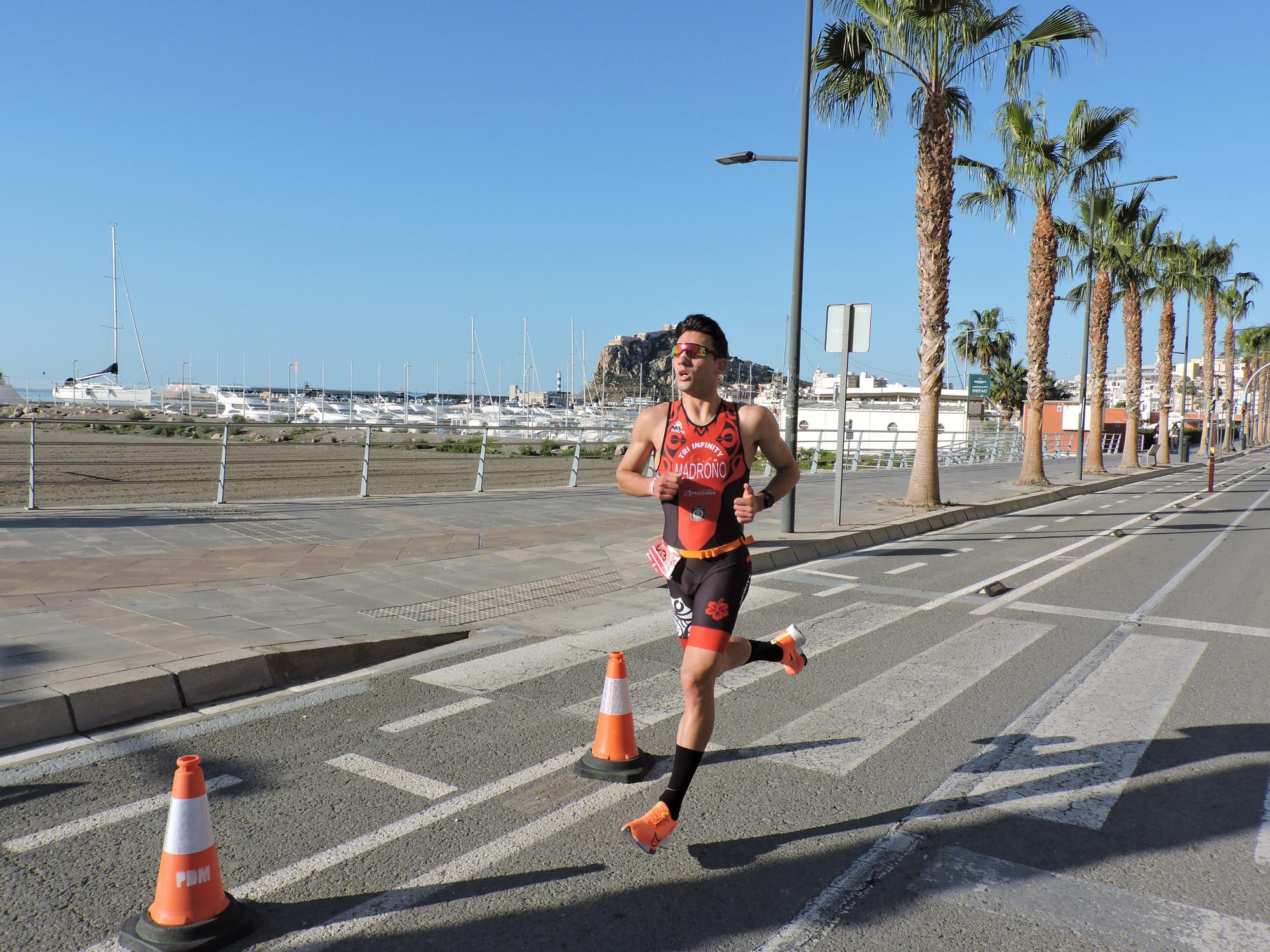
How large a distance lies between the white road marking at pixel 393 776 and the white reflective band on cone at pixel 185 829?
115 cm

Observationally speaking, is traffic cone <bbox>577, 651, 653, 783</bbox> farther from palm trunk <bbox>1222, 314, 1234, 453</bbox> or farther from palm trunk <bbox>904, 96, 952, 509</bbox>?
palm trunk <bbox>1222, 314, 1234, 453</bbox>

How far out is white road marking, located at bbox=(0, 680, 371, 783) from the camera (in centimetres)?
402

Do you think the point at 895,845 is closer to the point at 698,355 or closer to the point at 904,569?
the point at 698,355

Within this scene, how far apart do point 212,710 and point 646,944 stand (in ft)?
10.4

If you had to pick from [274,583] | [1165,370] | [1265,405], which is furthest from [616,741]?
[1265,405]

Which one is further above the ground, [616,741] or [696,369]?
[696,369]

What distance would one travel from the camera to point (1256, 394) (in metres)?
96.2

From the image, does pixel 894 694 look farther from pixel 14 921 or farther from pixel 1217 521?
pixel 1217 521

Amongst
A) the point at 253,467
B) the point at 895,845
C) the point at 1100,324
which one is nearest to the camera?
the point at 895,845

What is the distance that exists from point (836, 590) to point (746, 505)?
18.4 feet

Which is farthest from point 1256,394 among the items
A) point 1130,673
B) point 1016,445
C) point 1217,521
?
point 1130,673

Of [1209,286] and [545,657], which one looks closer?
[545,657]

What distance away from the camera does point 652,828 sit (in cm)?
330

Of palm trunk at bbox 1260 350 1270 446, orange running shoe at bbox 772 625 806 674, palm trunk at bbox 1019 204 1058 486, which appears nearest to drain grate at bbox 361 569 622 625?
orange running shoe at bbox 772 625 806 674
